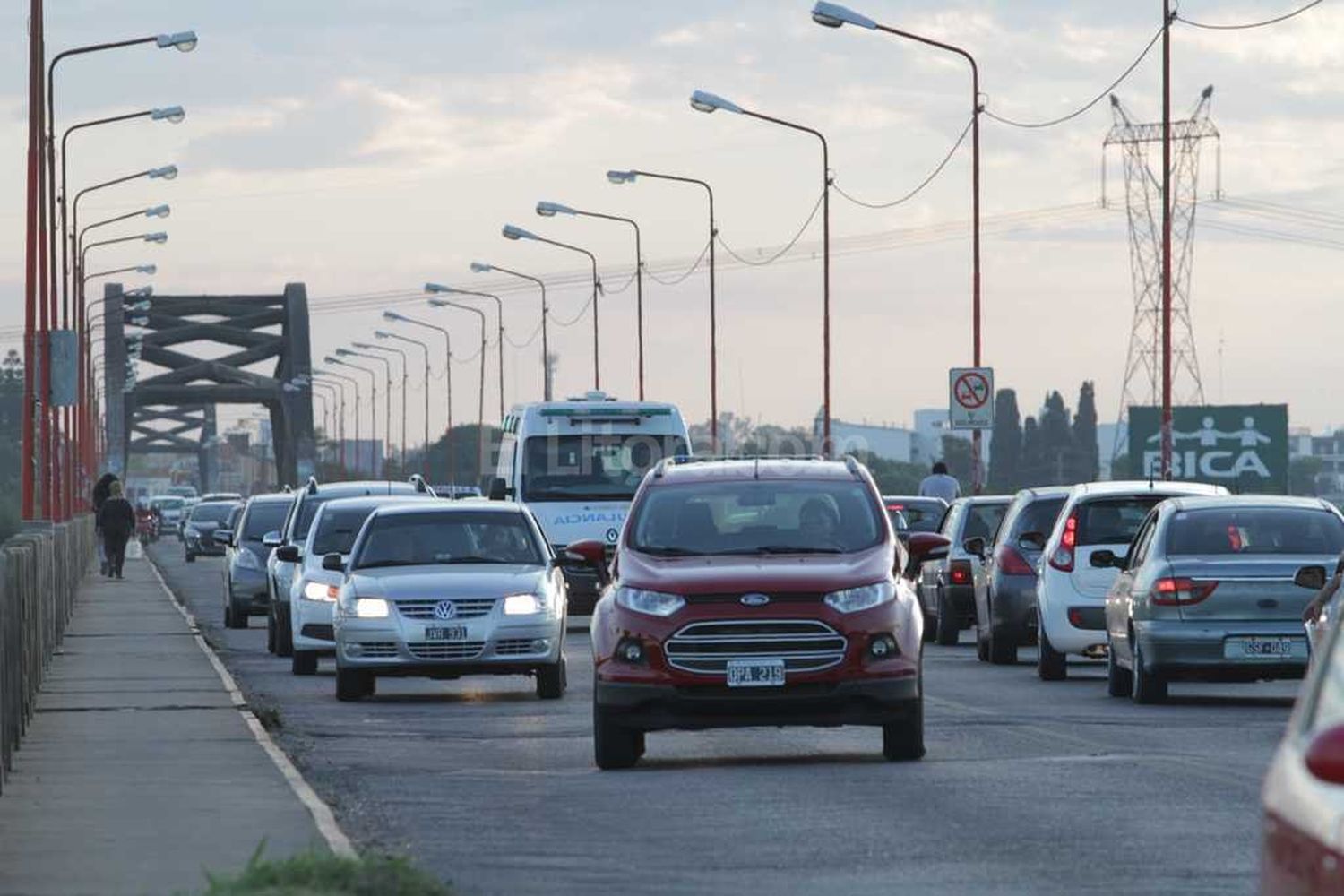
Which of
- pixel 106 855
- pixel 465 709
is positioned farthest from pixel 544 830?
pixel 465 709

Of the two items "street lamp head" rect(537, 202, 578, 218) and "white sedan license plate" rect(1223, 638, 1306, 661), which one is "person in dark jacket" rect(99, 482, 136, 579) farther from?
"white sedan license plate" rect(1223, 638, 1306, 661)

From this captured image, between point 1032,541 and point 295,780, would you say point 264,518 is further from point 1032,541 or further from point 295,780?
point 295,780

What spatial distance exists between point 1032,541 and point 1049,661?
2.41 meters

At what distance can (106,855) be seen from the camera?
12320 mm

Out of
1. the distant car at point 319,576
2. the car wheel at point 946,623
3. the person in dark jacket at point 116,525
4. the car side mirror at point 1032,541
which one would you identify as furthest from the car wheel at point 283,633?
the person in dark jacket at point 116,525

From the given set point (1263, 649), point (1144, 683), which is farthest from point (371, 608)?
point (1263, 649)

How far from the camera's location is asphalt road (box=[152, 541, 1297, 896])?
12.0 meters

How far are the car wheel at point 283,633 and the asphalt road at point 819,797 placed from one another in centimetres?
740

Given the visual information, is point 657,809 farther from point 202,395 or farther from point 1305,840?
point 202,395

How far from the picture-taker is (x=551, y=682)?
24.6m

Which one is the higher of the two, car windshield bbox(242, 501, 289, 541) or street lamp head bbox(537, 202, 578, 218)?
street lamp head bbox(537, 202, 578, 218)

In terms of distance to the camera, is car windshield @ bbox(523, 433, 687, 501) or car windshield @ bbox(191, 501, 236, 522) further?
car windshield @ bbox(191, 501, 236, 522)

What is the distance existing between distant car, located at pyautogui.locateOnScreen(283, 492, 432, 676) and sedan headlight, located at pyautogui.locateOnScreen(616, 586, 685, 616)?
1072 cm

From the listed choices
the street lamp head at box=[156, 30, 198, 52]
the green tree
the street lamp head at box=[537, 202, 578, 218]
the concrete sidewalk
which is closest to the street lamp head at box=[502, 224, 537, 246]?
the street lamp head at box=[537, 202, 578, 218]
